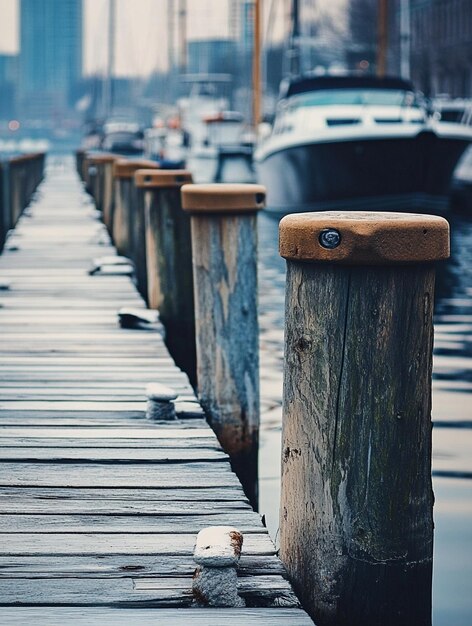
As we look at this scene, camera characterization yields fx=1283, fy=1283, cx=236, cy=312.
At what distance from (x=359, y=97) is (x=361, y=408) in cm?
2747

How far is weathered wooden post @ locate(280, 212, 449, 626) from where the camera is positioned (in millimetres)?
3053

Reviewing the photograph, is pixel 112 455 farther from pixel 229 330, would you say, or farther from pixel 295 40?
pixel 295 40

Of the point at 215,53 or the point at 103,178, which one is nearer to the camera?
the point at 103,178

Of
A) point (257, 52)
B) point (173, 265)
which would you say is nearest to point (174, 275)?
point (173, 265)

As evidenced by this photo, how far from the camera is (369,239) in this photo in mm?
3008

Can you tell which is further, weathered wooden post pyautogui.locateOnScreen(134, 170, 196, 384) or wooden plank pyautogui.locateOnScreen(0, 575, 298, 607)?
weathered wooden post pyautogui.locateOnScreen(134, 170, 196, 384)

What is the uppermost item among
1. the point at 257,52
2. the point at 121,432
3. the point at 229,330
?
the point at 257,52

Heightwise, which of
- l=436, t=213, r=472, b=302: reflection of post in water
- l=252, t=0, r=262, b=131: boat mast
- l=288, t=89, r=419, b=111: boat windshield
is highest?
l=252, t=0, r=262, b=131: boat mast

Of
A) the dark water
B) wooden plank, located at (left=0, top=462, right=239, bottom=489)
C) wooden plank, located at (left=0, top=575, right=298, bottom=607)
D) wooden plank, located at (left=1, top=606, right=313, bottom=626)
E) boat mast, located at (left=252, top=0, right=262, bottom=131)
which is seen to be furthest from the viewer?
boat mast, located at (left=252, top=0, right=262, bottom=131)

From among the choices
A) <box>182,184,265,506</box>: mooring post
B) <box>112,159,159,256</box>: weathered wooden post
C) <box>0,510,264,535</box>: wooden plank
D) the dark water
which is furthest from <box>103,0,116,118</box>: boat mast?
<box>0,510,264,535</box>: wooden plank

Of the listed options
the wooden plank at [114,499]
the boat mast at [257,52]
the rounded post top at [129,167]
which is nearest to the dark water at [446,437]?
the wooden plank at [114,499]

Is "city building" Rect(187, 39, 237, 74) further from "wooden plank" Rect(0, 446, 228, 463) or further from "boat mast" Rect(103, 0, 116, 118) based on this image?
"wooden plank" Rect(0, 446, 228, 463)

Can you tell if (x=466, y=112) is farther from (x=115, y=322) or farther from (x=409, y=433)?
(x=409, y=433)

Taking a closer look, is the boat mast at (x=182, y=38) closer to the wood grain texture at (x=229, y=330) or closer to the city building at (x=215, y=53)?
the city building at (x=215, y=53)
